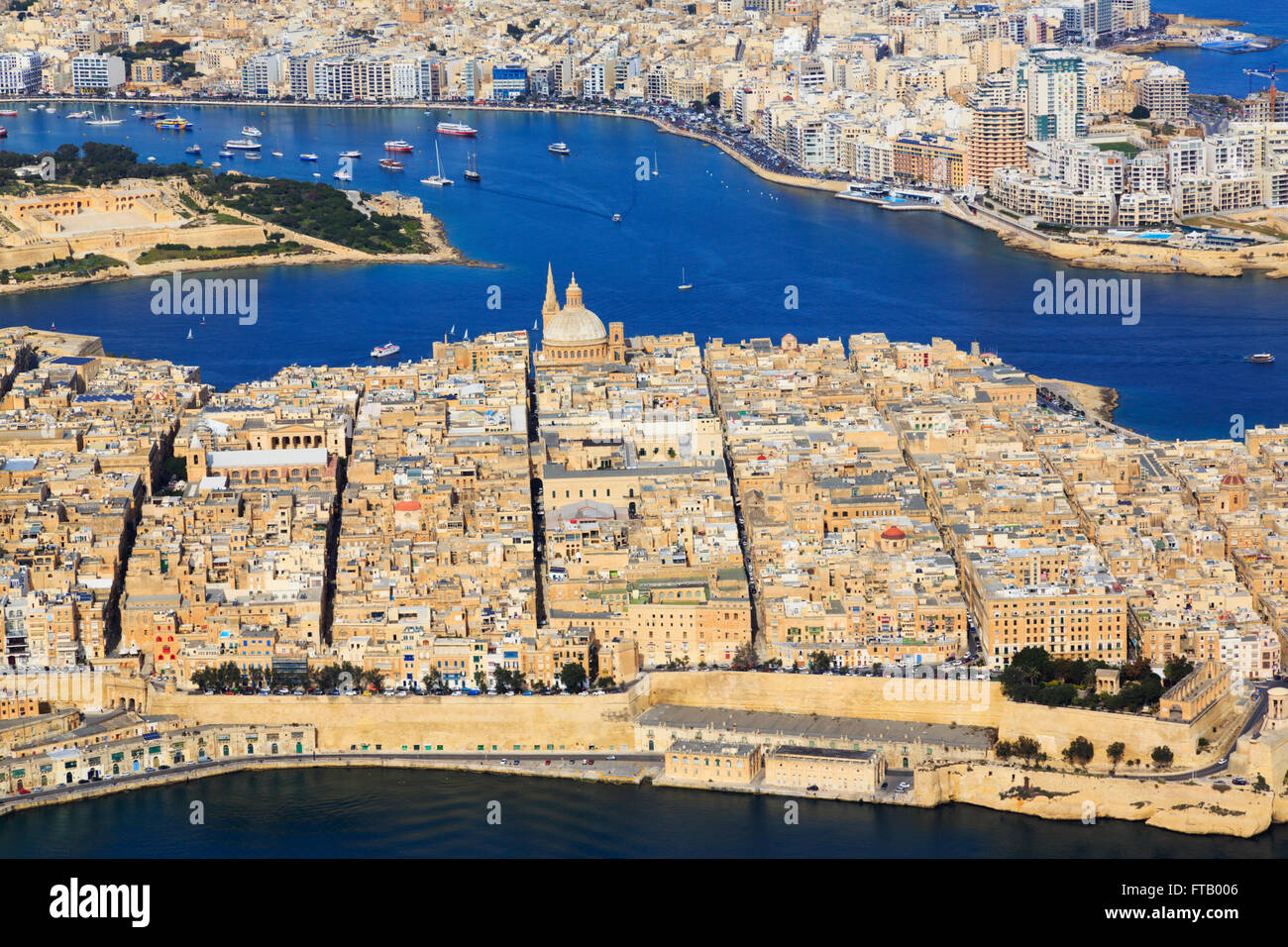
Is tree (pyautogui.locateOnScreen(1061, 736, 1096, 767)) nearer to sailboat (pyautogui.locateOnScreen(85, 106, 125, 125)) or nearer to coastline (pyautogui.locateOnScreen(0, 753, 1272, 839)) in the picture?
coastline (pyautogui.locateOnScreen(0, 753, 1272, 839))

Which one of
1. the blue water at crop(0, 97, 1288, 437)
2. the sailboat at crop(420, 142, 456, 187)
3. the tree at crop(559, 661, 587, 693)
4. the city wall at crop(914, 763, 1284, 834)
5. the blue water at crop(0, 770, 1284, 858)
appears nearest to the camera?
the blue water at crop(0, 770, 1284, 858)

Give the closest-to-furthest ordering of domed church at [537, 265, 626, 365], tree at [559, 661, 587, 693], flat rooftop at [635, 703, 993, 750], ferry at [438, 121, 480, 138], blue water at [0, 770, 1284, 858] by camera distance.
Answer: blue water at [0, 770, 1284, 858], flat rooftop at [635, 703, 993, 750], tree at [559, 661, 587, 693], domed church at [537, 265, 626, 365], ferry at [438, 121, 480, 138]

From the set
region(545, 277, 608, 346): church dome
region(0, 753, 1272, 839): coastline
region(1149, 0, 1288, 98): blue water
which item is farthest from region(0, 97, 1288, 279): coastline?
region(0, 753, 1272, 839): coastline

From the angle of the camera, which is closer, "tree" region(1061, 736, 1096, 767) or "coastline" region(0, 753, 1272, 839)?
"coastline" region(0, 753, 1272, 839)

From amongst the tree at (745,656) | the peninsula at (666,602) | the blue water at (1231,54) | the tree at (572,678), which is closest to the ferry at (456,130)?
the blue water at (1231,54)

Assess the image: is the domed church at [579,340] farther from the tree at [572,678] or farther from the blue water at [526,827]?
the blue water at [526,827]

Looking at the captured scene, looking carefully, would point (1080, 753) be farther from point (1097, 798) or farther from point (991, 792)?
point (991, 792)

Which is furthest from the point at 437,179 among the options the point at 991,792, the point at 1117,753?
the point at 991,792

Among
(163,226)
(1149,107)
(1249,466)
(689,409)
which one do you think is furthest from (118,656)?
(1149,107)
